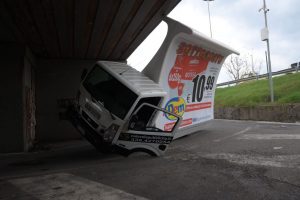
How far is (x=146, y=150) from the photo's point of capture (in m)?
8.48

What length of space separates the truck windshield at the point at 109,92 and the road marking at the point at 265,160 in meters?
2.48

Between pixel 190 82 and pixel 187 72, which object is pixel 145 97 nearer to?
pixel 187 72

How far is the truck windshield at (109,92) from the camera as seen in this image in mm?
8203

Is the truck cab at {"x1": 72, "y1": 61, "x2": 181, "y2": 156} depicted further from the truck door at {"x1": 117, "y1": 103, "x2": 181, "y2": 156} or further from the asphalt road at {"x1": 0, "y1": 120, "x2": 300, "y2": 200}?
the asphalt road at {"x1": 0, "y1": 120, "x2": 300, "y2": 200}

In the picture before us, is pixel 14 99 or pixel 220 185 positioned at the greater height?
pixel 14 99

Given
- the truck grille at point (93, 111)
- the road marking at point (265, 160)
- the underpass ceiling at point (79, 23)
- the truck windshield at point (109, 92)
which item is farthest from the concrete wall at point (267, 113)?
the truck grille at point (93, 111)

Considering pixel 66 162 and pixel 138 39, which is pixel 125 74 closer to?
pixel 66 162

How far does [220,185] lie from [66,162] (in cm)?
486

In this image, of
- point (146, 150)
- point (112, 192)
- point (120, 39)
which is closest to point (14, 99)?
point (120, 39)

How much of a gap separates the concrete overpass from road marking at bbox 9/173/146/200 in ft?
11.9

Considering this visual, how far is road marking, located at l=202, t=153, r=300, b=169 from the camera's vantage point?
7000mm

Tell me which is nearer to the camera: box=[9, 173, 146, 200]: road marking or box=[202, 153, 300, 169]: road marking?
box=[9, 173, 146, 200]: road marking

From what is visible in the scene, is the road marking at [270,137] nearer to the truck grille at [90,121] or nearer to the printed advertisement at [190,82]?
the printed advertisement at [190,82]

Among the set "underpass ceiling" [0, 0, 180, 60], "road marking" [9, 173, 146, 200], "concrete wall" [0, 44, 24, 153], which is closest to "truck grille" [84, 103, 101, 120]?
"road marking" [9, 173, 146, 200]
